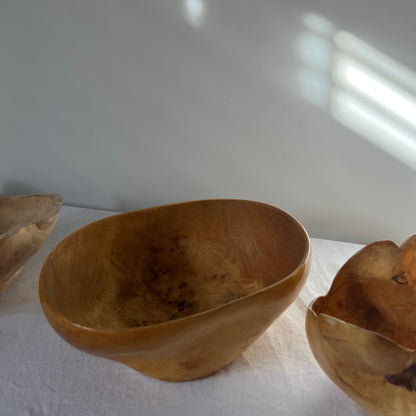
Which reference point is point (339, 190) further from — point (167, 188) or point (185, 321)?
A: point (185, 321)

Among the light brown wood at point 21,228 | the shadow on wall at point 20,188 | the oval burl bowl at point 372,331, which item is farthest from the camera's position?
the shadow on wall at point 20,188

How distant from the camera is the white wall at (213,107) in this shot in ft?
2.46

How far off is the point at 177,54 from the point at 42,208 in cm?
40

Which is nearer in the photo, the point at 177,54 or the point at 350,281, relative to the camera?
the point at 350,281

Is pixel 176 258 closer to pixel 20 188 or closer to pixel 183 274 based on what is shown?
pixel 183 274

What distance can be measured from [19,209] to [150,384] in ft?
1.65

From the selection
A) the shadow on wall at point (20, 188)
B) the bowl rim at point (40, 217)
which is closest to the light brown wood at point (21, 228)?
the bowl rim at point (40, 217)

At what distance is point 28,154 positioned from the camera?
931 millimetres

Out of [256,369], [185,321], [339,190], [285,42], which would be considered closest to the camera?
[185,321]

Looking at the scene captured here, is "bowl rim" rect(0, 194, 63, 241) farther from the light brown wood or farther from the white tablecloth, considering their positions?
the white tablecloth

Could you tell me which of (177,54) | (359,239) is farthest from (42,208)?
(359,239)

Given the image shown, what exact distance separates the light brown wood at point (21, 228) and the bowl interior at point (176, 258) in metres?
0.09

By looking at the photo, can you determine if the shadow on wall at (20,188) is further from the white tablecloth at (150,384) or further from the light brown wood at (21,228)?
the white tablecloth at (150,384)

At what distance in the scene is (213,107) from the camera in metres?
0.82
